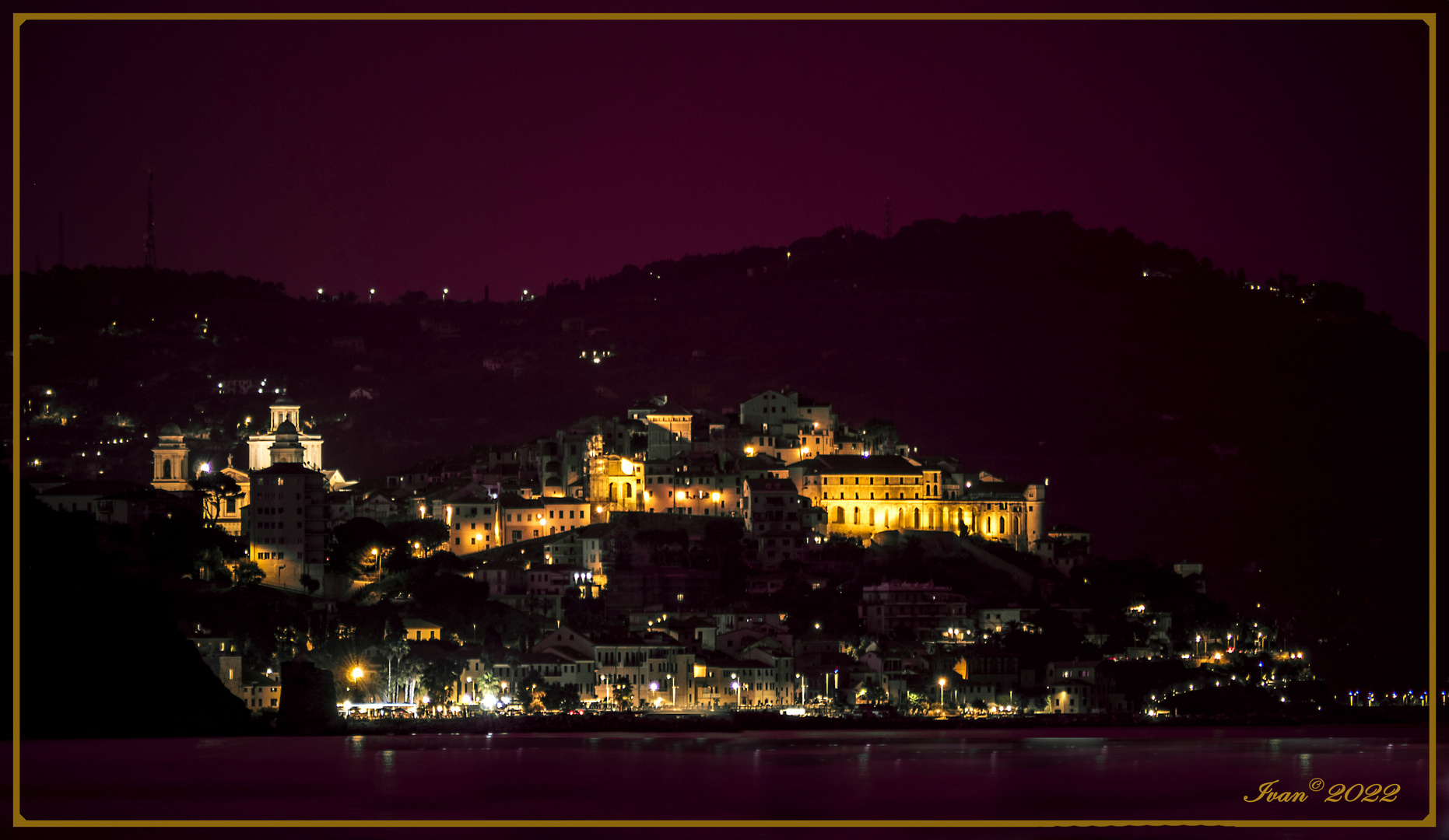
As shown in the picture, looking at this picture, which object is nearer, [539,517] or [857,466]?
[539,517]

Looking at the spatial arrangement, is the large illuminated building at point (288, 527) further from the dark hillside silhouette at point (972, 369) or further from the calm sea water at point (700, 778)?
the dark hillside silhouette at point (972, 369)

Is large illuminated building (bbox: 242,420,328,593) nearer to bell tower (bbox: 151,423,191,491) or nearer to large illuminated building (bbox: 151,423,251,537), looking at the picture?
large illuminated building (bbox: 151,423,251,537)

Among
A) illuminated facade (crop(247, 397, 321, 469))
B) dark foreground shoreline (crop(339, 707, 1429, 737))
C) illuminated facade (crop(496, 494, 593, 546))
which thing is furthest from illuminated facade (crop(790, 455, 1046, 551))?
illuminated facade (crop(247, 397, 321, 469))

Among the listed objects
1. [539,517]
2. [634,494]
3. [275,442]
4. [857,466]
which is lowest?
[539,517]

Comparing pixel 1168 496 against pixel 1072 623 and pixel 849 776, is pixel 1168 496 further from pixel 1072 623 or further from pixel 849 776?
pixel 849 776

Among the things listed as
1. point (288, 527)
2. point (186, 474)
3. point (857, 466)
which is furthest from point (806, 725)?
point (186, 474)

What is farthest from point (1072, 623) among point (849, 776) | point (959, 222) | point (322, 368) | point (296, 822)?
point (959, 222)

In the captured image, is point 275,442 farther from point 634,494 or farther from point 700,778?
point 700,778

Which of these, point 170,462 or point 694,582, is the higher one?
point 170,462

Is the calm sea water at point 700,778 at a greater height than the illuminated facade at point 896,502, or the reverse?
the illuminated facade at point 896,502

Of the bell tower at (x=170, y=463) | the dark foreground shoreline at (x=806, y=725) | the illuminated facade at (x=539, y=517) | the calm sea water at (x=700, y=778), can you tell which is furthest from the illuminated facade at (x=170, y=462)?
the calm sea water at (x=700, y=778)
